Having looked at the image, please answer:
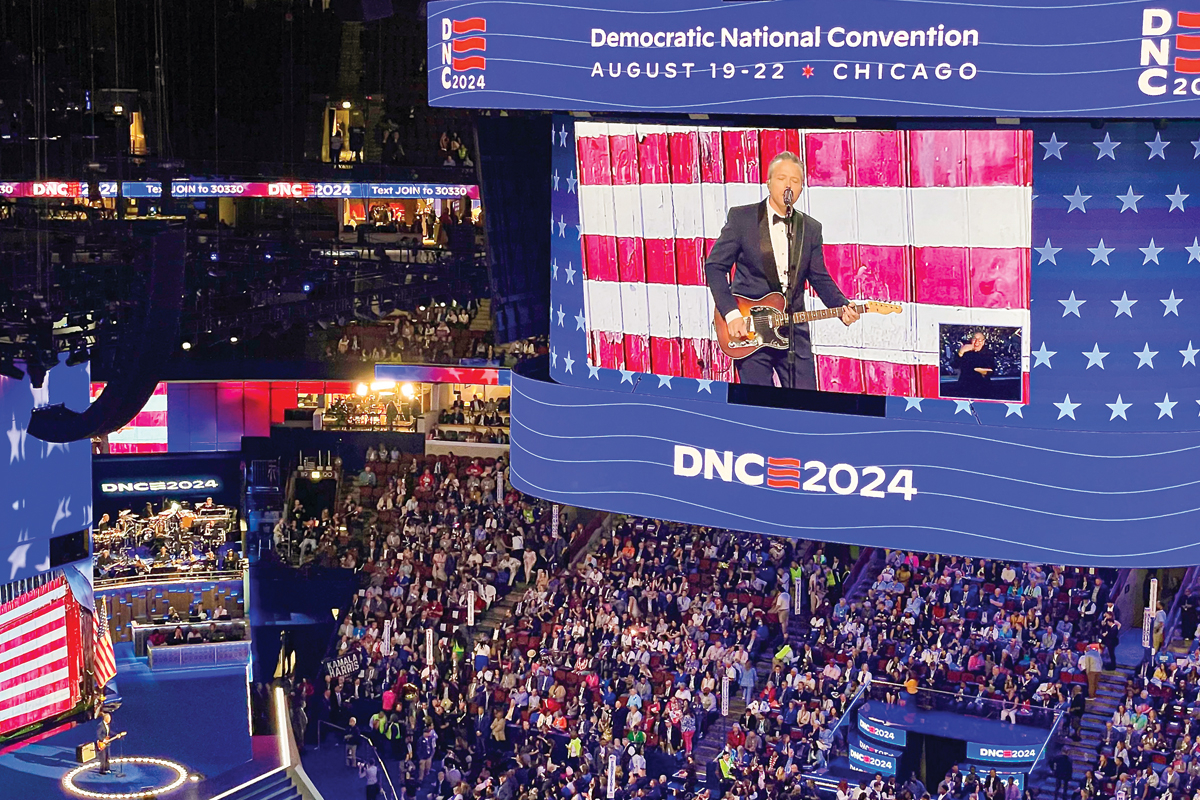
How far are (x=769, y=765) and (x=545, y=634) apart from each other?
5417 mm

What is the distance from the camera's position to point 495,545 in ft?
117

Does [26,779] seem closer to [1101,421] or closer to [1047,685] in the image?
[1047,685]

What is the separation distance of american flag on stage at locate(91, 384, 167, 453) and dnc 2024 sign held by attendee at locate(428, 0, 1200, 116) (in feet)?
78.9

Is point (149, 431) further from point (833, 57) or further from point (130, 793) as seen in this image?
point (833, 57)

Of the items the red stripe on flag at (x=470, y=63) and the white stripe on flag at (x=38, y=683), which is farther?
the white stripe on flag at (x=38, y=683)

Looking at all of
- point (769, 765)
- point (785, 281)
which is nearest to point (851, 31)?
point (785, 281)

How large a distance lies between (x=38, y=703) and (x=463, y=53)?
13.7 meters

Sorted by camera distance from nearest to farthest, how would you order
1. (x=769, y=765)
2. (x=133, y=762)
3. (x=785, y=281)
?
(x=785, y=281), (x=769, y=765), (x=133, y=762)

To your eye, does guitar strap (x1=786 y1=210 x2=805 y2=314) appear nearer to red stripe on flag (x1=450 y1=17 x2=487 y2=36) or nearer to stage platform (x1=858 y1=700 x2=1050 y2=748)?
red stripe on flag (x1=450 y1=17 x2=487 y2=36)

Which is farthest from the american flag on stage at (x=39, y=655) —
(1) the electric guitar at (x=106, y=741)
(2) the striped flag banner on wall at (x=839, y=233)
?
(2) the striped flag banner on wall at (x=839, y=233)

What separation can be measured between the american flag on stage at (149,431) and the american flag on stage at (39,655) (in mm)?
14099

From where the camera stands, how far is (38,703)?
95.5 feet

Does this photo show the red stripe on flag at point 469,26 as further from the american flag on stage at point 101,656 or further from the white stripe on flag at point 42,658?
the american flag on stage at point 101,656

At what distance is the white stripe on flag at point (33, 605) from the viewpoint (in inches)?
1094
